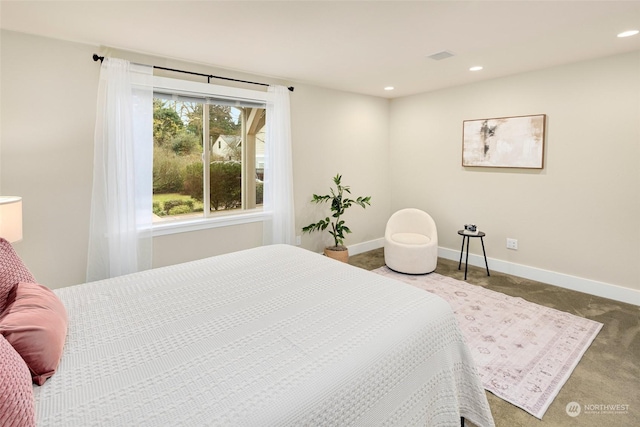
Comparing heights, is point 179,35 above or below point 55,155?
above

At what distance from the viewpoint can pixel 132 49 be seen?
2.90 meters

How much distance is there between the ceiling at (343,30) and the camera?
2125mm

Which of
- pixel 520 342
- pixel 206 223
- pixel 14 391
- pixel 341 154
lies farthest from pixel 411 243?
pixel 14 391

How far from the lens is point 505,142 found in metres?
4.01

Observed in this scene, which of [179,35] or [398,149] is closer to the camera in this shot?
[179,35]

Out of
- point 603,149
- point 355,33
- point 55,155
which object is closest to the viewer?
point 355,33

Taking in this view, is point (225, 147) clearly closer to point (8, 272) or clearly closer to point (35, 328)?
point (8, 272)

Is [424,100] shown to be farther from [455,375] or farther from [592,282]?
[455,375]

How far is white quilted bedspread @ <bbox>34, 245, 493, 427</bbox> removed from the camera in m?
1.02

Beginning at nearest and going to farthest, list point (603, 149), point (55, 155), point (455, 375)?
point (455, 375) → point (55, 155) → point (603, 149)

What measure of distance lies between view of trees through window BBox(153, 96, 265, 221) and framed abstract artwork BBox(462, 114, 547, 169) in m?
2.68

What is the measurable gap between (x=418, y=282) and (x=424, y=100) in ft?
8.68

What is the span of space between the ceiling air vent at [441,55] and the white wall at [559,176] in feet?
4.31

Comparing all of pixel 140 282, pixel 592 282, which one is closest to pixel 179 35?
pixel 140 282
